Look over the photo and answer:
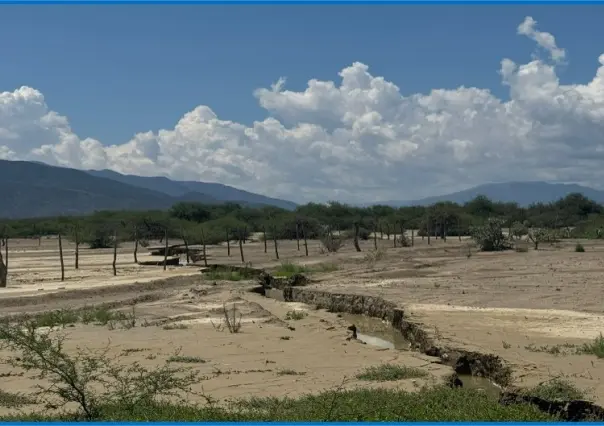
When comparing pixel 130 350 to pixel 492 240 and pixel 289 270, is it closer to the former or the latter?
pixel 289 270

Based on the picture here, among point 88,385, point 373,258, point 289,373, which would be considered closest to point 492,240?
point 373,258

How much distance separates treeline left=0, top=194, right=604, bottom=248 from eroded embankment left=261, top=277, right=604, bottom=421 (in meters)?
28.6

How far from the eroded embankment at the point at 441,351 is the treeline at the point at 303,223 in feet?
93.7

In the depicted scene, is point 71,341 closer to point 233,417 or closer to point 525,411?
point 233,417

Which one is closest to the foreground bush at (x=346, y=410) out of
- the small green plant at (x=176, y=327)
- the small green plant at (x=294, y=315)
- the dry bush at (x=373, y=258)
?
the small green plant at (x=176, y=327)

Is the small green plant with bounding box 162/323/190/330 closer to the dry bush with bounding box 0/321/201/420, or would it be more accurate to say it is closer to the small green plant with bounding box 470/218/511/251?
the dry bush with bounding box 0/321/201/420

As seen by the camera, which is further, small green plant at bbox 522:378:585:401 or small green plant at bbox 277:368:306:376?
small green plant at bbox 277:368:306:376

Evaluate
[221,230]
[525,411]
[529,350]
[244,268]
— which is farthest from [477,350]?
[221,230]

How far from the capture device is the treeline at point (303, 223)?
65.1 meters

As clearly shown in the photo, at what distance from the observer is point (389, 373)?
12.3m

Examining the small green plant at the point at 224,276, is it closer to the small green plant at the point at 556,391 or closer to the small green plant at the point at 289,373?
the small green plant at the point at 289,373

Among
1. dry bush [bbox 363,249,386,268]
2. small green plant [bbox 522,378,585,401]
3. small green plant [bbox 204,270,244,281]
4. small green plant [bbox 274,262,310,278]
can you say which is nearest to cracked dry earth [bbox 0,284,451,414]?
small green plant [bbox 522,378,585,401]

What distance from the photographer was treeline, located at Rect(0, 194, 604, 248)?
65.1 metres

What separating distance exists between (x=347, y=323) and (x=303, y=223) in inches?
1902
